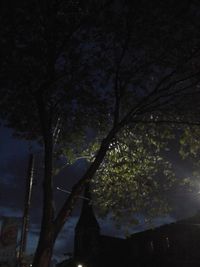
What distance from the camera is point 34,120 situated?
19.1 m

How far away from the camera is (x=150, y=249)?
44750mm

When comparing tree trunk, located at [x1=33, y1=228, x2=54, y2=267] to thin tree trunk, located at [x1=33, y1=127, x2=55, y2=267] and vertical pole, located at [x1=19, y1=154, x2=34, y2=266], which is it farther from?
vertical pole, located at [x1=19, y1=154, x2=34, y2=266]

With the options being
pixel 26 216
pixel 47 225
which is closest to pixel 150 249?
pixel 26 216

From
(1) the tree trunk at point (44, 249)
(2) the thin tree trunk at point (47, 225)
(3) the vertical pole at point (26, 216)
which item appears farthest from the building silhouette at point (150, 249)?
(1) the tree trunk at point (44, 249)

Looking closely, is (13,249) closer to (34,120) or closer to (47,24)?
(34,120)

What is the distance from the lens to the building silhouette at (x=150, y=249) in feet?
127

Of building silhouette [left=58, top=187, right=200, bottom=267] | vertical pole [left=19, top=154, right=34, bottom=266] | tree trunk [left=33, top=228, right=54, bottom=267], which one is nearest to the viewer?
tree trunk [left=33, top=228, right=54, bottom=267]

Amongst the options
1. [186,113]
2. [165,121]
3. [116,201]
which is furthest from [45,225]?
[186,113]

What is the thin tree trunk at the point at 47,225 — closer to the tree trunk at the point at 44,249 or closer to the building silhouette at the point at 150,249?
the tree trunk at the point at 44,249

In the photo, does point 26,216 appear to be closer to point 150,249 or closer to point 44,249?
point 44,249

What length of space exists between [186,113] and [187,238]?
2471 cm

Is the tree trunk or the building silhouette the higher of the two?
the building silhouette

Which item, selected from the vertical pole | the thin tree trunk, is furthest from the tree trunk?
the vertical pole

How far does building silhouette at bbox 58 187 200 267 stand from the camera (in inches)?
1527
